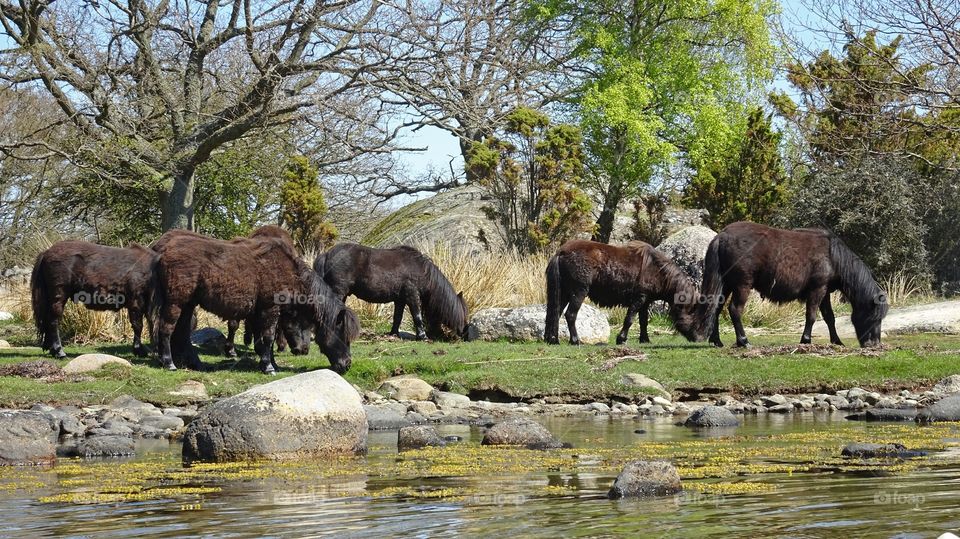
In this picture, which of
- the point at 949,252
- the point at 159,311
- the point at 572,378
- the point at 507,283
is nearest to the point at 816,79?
the point at 572,378

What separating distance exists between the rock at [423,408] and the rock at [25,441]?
4.75 meters

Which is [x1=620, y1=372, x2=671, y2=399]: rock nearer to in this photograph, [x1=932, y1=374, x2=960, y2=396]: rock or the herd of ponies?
the herd of ponies

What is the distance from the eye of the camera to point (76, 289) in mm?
17328

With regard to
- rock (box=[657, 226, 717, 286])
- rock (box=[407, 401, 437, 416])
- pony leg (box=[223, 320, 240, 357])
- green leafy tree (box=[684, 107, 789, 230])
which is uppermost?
green leafy tree (box=[684, 107, 789, 230])

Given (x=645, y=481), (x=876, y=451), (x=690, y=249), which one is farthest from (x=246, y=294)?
(x=690, y=249)

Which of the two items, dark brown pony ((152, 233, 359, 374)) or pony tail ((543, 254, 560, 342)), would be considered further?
pony tail ((543, 254, 560, 342))

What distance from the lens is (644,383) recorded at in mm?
15797

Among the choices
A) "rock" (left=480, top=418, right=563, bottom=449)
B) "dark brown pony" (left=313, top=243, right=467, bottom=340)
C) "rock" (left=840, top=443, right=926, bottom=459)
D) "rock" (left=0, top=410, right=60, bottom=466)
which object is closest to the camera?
"rock" (left=840, top=443, right=926, bottom=459)

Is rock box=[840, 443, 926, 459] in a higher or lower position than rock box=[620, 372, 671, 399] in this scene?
lower

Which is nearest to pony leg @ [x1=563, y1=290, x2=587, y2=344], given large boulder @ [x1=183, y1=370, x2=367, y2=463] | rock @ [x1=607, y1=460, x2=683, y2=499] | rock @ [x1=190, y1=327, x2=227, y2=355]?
rock @ [x1=190, y1=327, x2=227, y2=355]

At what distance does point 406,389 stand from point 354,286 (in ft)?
17.8

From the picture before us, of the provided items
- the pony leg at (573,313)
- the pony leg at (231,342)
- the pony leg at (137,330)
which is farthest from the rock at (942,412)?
the pony leg at (137,330)

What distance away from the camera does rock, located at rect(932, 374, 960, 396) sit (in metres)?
15.9

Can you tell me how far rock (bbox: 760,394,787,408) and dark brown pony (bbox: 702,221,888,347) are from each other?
297 centimetres
